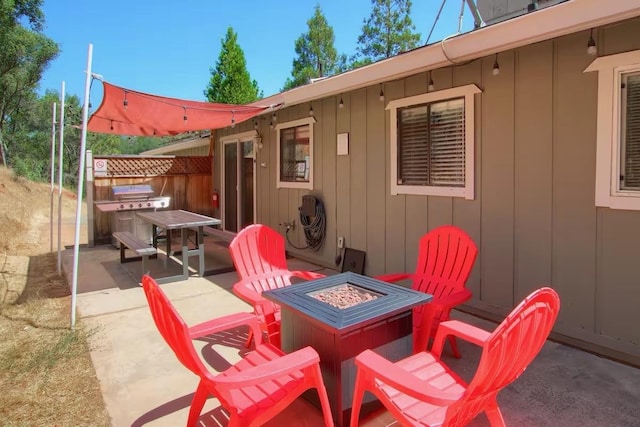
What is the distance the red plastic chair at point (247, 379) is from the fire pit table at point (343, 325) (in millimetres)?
200

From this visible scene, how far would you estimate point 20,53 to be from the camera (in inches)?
593

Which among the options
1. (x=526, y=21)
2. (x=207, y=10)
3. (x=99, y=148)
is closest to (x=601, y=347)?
(x=526, y=21)

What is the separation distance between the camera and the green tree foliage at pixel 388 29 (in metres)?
24.0

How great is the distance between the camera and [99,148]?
2902 cm

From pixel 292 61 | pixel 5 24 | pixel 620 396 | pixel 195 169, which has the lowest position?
pixel 620 396

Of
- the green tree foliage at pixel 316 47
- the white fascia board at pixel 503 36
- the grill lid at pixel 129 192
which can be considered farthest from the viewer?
the green tree foliage at pixel 316 47

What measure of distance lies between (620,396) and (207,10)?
15.3 metres

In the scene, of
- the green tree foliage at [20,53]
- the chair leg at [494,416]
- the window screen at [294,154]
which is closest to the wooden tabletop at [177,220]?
the window screen at [294,154]

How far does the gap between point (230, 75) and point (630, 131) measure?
20.3 metres

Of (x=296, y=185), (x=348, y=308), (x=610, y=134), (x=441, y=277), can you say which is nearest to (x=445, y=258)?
(x=441, y=277)

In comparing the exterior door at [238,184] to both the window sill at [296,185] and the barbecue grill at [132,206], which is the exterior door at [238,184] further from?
the barbecue grill at [132,206]

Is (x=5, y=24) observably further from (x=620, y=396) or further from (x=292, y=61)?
(x=620, y=396)

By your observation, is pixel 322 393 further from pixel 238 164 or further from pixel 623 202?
pixel 238 164

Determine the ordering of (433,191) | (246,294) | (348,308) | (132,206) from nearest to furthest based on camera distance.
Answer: (348,308) < (246,294) < (433,191) < (132,206)
